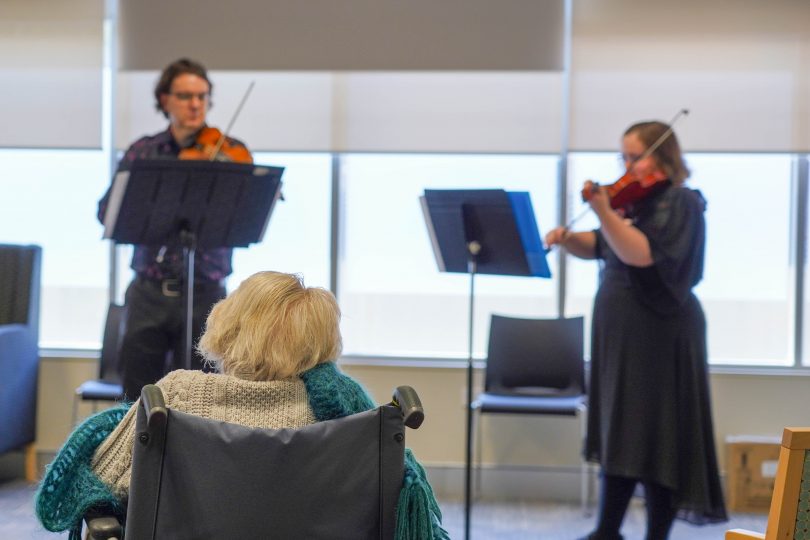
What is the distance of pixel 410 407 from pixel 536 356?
9.70 feet

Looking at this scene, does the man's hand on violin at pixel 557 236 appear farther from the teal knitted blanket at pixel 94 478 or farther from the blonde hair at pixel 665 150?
the teal knitted blanket at pixel 94 478

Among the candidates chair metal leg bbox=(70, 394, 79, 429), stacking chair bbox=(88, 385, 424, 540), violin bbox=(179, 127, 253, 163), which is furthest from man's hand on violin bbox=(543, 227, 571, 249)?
chair metal leg bbox=(70, 394, 79, 429)

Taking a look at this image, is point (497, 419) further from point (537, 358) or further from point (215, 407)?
point (215, 407)

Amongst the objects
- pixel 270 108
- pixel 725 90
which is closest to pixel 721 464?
pixel 725 90

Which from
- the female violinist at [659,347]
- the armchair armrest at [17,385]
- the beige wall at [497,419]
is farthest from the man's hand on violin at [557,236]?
the armchair armrest at [17,385]

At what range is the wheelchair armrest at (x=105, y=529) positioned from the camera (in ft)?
4.91

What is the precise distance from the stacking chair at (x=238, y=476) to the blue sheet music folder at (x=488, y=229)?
1.54m

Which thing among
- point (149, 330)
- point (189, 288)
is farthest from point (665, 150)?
point (149, 330)

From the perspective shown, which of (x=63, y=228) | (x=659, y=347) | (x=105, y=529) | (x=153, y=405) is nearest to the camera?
(x=153, y=405)

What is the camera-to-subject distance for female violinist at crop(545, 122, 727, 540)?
2963 mm

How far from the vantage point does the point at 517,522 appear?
4.00 metres

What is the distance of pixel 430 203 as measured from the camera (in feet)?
10.2

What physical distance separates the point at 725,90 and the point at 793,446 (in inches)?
121

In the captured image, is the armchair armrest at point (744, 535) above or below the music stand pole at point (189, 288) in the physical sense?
below
